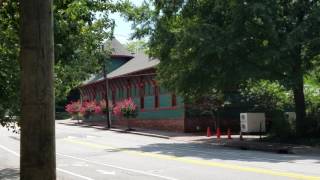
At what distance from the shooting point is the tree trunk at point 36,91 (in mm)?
3555

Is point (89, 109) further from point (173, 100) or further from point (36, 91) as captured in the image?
point (36, 91)

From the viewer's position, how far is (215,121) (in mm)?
45281

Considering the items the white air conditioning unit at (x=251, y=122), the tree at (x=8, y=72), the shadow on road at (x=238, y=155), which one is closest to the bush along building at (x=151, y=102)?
the white air conditioning unit at (x=251, y=122)

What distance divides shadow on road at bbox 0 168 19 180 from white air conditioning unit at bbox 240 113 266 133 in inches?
723

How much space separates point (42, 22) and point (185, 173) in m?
13.5

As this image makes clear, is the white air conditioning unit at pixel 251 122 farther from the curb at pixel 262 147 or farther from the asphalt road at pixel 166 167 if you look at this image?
the asphalt road at pixel 166 167

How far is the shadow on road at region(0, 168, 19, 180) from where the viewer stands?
16.9 m

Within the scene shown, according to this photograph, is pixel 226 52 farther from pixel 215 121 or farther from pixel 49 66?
pixel 49 66

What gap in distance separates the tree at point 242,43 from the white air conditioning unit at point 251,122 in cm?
367

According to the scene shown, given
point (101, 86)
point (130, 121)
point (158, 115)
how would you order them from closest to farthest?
point (158, 115) < point (130, 121) < point (101, 86)

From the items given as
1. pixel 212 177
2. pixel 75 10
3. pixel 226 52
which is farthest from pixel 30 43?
pixel 226 52

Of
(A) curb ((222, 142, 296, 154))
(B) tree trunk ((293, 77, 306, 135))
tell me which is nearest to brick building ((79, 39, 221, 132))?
(A) curb ((222, 142, 296, 154))

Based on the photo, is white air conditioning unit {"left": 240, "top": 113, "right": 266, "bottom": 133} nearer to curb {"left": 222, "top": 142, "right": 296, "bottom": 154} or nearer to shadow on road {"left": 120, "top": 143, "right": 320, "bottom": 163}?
curb {"left": 222, "top": 142, "right": 296, "bottom": 154}

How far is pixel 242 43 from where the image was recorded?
95.6 feet
